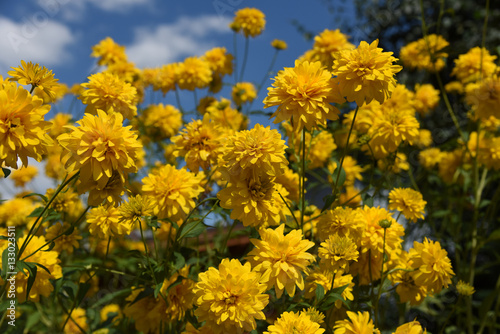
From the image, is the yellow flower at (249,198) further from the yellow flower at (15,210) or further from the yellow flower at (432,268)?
the yellow flower at (15,210)

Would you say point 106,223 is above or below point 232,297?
above

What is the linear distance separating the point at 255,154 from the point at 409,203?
860 millimetres

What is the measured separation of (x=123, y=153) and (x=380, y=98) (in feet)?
2.41

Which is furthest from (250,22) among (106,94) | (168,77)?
(106,94)

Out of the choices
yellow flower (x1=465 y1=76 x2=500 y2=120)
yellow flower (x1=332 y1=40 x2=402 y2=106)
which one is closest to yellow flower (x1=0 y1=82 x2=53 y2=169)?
yellow flower (x1=332 y1=40 x2=402 y2=106)

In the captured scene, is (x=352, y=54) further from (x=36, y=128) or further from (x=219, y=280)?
(x=36, y=128)

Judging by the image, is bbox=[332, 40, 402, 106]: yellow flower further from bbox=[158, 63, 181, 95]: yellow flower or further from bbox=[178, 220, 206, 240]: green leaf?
bbox=[158, 63, 181, 95]: yellow flower

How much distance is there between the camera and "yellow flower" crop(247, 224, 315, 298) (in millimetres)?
1130

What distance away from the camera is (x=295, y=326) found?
1.07 m

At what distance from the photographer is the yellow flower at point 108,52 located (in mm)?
2906

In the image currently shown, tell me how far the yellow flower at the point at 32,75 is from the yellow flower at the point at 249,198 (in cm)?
61

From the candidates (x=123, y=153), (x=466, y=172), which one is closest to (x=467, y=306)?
(x=466, y=172)

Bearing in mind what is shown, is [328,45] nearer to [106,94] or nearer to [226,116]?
[226,116]

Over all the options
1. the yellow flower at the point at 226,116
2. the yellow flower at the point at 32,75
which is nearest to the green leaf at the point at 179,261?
the yellow flower at the point at 32,75
